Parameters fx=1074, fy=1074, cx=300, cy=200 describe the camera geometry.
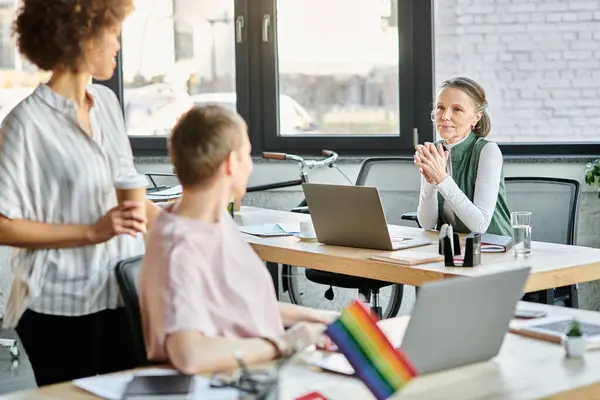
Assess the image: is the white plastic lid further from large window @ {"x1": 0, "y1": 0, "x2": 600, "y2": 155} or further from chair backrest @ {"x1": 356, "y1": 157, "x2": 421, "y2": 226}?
large window @ {"x1": 0, "y1": 0, "x2": 600, "y2": 155}

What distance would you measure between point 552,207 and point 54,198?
2.45 metres

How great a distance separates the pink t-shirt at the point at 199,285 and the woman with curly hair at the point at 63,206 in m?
0.27

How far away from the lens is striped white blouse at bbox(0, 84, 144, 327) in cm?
236

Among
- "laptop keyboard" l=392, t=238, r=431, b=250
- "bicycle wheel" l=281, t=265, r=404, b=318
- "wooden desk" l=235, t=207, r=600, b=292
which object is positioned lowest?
"bicycle wheel" l=281, t=265, r=404, b=318

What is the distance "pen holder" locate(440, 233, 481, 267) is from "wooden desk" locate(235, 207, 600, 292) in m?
0.03

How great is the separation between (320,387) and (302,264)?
65.0 inches

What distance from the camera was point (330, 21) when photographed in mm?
5508

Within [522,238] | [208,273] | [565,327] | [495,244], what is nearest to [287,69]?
[495,244]

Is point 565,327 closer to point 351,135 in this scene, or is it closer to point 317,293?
point 351,135

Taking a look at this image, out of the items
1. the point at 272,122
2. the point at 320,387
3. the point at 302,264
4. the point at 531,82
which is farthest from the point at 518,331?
the point at 272,122

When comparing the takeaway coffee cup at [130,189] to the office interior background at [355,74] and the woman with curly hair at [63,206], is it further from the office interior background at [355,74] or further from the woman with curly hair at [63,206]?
the office interior background at [355,74]

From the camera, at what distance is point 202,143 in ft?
6.85

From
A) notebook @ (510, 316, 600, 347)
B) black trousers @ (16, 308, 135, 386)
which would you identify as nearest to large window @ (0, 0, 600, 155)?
notebook @ (510, 316, 600, 347)

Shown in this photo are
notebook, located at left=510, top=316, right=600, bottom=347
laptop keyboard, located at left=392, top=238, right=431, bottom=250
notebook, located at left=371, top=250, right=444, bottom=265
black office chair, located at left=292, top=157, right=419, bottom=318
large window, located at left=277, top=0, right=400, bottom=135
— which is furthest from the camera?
large window, located at left=277, top=0, right=400, bottom=135
